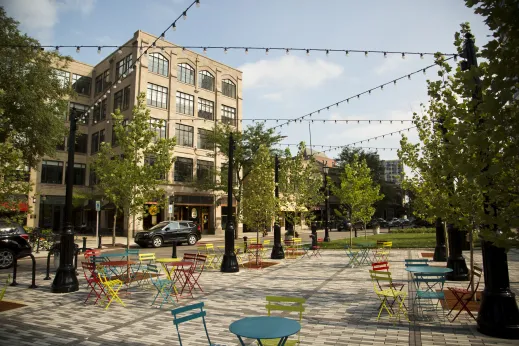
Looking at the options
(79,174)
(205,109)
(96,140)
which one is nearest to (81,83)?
(96,140)

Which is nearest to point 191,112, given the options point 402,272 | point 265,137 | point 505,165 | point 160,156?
point 265,137

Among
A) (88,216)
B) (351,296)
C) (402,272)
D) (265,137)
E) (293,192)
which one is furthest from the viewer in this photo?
(88,216)

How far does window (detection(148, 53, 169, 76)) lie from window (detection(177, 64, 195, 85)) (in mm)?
1525

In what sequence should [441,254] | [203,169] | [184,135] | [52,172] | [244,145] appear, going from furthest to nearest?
[203,169] → [52,172] → [184,135] → [244,145] → [441,254]

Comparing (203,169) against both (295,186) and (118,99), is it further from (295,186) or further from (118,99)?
(295,186)

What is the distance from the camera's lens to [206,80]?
3909cm

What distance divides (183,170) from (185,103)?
7205 mm

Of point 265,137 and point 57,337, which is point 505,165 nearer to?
point 57,337

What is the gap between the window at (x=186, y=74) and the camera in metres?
36.5

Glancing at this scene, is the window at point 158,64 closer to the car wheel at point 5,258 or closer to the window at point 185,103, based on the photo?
the window at point 185,103

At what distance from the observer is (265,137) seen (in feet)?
106

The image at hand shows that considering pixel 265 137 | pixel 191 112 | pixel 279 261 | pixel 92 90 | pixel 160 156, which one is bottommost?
pixel 279 261

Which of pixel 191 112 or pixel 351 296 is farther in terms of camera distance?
pixel 191 112

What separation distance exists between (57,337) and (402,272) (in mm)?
10311
